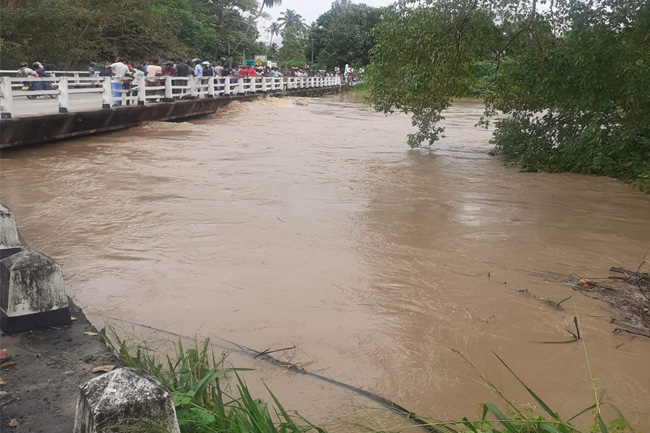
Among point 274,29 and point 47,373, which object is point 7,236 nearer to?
point 47,373

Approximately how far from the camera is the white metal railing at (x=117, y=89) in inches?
510

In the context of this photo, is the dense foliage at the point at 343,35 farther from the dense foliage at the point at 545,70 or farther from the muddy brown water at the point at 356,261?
the muddy brown water at the point at 356,261

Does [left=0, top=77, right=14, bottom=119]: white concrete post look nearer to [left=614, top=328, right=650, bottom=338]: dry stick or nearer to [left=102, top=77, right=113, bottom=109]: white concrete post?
[left=102, top=77, right=113, bottom=109]: white concrete post

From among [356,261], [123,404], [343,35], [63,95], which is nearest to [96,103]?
[63,95]

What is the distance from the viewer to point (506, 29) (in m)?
12.7

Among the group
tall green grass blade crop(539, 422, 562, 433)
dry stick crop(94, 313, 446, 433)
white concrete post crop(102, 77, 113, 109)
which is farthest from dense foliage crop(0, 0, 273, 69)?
tall green grass blade crop(539, 422, 562, 433)

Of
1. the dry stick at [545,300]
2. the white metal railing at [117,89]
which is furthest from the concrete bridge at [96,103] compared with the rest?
the dry stick at [545,300]

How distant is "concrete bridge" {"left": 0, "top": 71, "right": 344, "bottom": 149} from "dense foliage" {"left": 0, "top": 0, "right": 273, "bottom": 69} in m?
6.66

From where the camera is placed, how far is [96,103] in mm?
16766

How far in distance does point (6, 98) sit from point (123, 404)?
11.8 m

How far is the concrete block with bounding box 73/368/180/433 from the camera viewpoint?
216 centimetres

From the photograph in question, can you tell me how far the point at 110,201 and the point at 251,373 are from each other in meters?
5.88

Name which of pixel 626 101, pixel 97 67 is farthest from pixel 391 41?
pixel 97 67

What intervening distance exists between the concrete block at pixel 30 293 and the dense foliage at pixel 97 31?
21.5 metres
